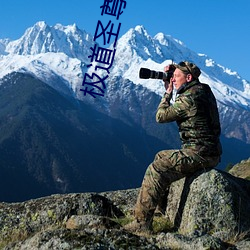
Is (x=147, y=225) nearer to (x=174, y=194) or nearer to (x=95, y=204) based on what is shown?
(x=174, y=194)

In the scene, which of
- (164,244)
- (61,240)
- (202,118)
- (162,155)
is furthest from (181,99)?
(61,240)

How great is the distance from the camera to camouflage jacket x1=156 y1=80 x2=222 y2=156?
10830 mm

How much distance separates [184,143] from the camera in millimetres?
11055

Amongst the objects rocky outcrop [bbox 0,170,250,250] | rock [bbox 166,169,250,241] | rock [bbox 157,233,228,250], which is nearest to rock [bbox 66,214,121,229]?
rocky outcrop [bbox 0,170,250,250]

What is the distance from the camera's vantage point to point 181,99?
35.8 feet

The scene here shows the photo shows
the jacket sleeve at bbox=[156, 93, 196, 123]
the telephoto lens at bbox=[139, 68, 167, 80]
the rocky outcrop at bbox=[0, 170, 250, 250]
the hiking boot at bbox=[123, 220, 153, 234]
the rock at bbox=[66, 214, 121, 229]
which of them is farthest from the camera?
the telephoto lens at bbox=[139, 68, 167, 80]

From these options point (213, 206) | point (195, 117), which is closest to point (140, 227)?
point (213, 206)

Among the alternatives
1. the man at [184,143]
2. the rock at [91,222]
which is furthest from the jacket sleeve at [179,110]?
the rock at [91,222]

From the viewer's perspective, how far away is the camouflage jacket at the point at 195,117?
10.8 metres

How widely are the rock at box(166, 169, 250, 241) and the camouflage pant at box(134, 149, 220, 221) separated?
343 millimetres

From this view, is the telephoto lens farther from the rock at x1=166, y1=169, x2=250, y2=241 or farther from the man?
the rock at x1=166, y1=169, x2=250, y2=241

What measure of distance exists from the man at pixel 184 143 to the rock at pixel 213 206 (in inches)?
17.8

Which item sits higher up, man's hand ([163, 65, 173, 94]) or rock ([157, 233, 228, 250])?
man's hand ([163, 65, 173, 94])

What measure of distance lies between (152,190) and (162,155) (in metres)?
0.78
